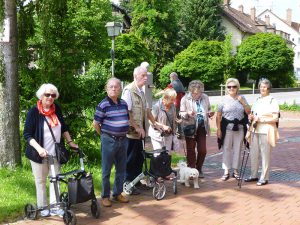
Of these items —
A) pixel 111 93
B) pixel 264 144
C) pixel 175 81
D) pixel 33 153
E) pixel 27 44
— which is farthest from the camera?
pixel 175 81

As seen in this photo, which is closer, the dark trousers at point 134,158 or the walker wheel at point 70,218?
the walker wheel at point 70,218

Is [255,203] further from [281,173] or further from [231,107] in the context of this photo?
[281,173]

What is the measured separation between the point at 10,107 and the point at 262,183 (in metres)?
4.56

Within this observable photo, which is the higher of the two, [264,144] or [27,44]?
[27,44]

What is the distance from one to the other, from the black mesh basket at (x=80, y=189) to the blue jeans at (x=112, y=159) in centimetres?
67

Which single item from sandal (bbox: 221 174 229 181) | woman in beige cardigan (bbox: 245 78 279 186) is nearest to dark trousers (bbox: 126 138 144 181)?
sandal (bbox: 221 174 229 181)

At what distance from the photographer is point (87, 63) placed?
9109mm

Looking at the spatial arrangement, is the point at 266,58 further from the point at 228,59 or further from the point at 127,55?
the point at 127,55

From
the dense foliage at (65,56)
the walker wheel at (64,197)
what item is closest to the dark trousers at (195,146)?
the dense foliage at (65,56)

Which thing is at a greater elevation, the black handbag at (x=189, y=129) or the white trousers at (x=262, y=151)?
the black handbag at (x=189, y=129)

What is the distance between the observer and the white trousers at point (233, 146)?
8148 millimetres

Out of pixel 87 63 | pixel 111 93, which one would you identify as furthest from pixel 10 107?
pixel 111 93

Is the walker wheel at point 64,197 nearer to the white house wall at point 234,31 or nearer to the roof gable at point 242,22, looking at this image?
the roof gable at point 242,22

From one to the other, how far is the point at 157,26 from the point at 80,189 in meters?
41.5
